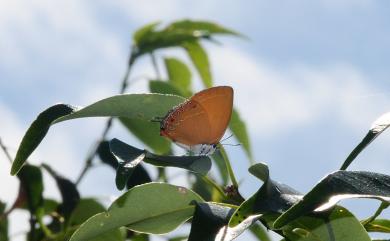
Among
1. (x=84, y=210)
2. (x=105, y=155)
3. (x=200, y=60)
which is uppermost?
(x=200, y=60)

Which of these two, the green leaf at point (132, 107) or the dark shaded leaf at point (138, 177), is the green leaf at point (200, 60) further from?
the green leaf at point (132, 107)

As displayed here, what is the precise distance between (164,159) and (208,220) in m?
0.17

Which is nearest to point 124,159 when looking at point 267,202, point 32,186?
Result: point 267,202

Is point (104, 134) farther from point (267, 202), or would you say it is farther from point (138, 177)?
point (267, 202)

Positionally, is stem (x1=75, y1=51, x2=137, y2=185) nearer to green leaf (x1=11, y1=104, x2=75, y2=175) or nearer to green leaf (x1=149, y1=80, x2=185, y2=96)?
green leaf (x1=149, y1=80, x2=185, y2=96)

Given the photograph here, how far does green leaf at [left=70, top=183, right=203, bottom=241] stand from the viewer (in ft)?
3.39

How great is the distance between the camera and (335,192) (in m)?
0.79

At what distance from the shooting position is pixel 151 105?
3.78 feet

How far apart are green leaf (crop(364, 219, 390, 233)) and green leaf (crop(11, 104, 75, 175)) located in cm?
35

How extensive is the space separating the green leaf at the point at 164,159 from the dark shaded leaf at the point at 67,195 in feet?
2.42

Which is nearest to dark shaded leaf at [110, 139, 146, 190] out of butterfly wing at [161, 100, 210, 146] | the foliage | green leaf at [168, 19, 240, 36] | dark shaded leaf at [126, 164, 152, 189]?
the foliage

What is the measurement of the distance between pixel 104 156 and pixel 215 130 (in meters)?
0.74

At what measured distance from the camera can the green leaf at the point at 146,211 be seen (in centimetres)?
103

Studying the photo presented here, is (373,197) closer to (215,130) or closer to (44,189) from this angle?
(215,130)
